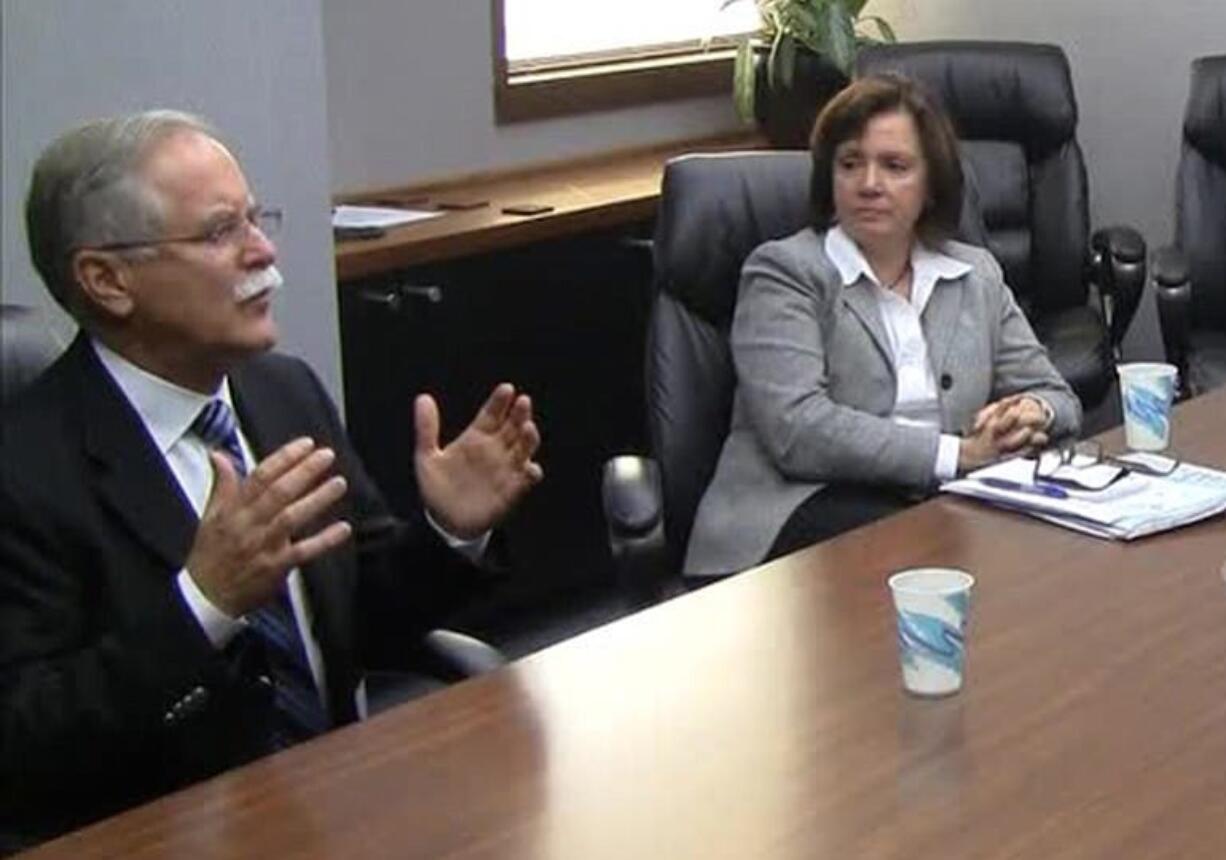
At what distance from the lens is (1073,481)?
254cm

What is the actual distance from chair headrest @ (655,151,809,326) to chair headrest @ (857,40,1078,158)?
144 cm

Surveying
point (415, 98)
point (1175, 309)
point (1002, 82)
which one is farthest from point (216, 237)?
point (1002, 82)

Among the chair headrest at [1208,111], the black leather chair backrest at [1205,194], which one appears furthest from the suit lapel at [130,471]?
the chair headrest at [1208,111]

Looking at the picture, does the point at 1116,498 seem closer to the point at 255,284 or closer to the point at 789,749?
the point at 789,749

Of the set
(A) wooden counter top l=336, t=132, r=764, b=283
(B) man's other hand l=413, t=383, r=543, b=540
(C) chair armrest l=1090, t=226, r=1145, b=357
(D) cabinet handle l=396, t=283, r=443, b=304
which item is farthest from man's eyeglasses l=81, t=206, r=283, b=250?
(C) chair armrest l=1090, t=226, r=1145, b=357

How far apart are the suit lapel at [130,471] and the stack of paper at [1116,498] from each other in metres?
0.98

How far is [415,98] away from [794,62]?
3.23ft

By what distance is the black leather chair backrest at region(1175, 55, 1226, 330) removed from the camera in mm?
4434

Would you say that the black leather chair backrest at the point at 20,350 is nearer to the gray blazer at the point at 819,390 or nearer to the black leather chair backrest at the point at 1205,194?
the gray blazer at the point at 819,390

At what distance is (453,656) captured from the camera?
2305 mm

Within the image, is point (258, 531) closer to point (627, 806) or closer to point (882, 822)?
point (627, 806)

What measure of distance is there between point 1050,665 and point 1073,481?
60cm

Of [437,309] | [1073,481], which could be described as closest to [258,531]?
[1073,481]

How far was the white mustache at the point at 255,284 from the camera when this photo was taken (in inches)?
85.7
